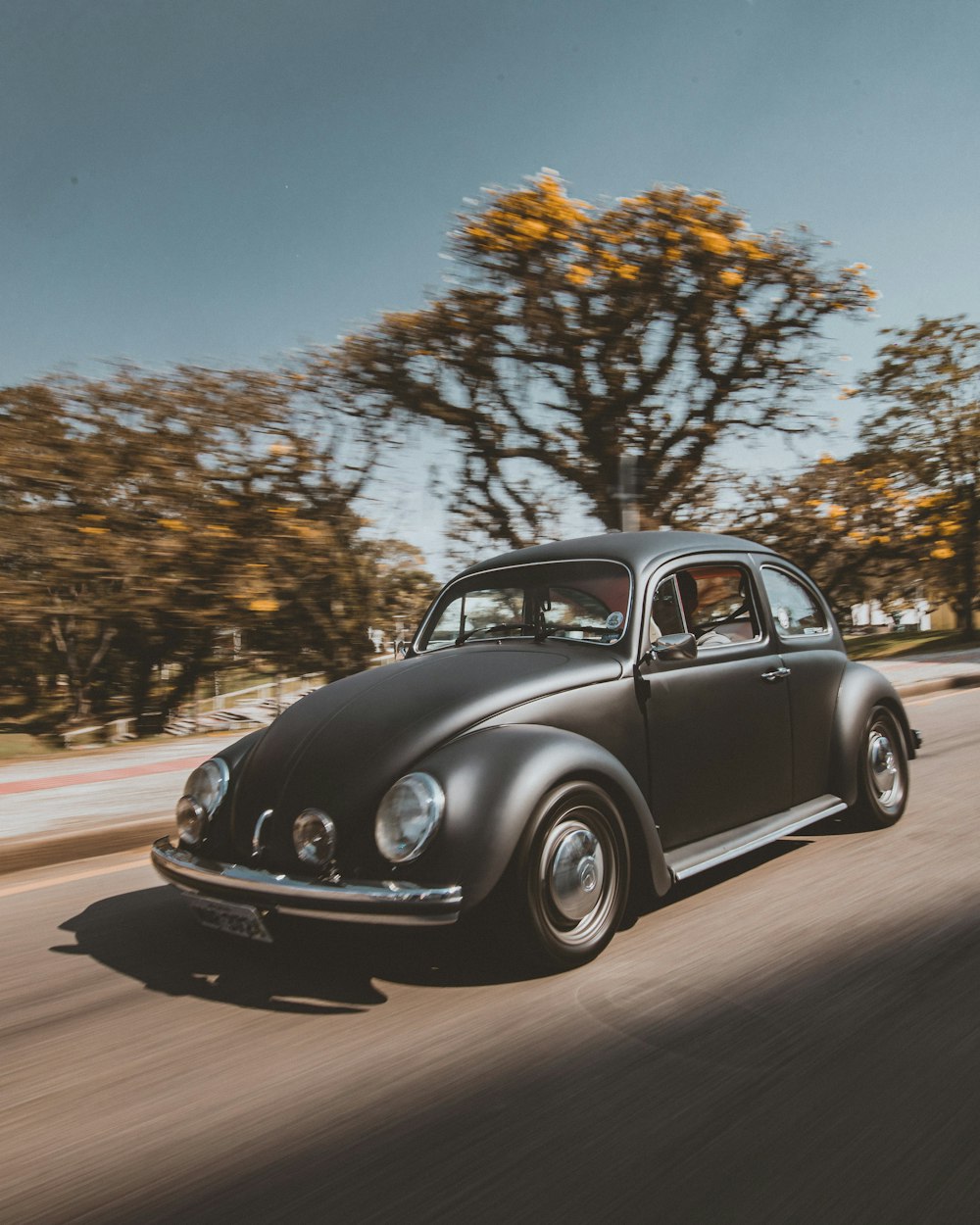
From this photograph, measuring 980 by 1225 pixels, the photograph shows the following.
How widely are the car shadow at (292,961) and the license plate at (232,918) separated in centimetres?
7

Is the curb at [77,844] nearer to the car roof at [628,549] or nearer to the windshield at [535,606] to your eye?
the windshield at [535,606]

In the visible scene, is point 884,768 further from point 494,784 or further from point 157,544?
point 157,544

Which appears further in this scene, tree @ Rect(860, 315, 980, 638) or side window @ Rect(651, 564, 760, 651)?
tree @ Rect(860, 315, 980, 638)

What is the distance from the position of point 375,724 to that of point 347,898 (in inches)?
27.1

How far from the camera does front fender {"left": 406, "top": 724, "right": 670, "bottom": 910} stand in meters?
3.09

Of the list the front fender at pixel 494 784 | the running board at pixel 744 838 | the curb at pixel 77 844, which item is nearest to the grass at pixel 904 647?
the running board at pixel 744 838

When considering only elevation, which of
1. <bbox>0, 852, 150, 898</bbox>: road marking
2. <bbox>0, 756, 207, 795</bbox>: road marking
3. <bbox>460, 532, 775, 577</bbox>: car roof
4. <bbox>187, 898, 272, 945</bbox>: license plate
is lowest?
<bbox>0, 852, 150, 898</bbox>: road marking

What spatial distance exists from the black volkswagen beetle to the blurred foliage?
15.5 feet

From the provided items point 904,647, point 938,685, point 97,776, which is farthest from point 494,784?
point 904,647

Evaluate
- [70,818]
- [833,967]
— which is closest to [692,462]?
[70,818]

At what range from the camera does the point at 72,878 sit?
17.1 ft

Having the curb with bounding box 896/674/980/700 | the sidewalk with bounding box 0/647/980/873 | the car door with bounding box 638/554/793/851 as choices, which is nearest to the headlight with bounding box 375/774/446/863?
the car door with bounding box 638/554/793/851

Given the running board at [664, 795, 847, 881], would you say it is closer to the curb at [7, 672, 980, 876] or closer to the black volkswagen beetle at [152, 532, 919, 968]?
the black volkswagen beetle at [152, 532, 919, 968]

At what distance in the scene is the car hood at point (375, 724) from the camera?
331 centimetres
